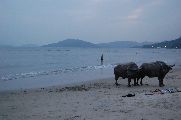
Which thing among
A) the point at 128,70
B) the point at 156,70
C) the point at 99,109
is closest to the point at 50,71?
the point at 128,70

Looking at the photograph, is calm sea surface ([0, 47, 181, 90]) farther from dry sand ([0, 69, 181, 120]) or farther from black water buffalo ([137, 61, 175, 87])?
dry sand ([0, 69, 181, 120])

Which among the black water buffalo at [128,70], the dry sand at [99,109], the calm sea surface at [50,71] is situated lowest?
the calm sea surface at [50,71]

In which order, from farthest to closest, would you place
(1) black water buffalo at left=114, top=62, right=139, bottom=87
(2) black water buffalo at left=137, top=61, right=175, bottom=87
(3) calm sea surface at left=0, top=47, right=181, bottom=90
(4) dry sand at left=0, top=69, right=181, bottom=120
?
(3) calm sea surface at left=0, top=47, right=181, bottom=90, (1) black water buffalo at left=114, top=62, right=139, bottom=87, (2) black water buffalo at left=137, top=61, right=175, bottom=87, (4) dry sand at left=0, top=69, right=181, bottom=120

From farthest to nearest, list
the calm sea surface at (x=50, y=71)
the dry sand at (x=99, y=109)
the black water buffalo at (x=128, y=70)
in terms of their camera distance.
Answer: the calm sea surface at (x=50, y=71), the black water buffalo at (x=128, y=70), the dry sand at (x=99, y=109)

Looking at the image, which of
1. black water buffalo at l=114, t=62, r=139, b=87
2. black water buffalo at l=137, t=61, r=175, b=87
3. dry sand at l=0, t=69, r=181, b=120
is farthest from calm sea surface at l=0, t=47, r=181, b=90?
dry sand at l=0, t=69, r=181, b=120

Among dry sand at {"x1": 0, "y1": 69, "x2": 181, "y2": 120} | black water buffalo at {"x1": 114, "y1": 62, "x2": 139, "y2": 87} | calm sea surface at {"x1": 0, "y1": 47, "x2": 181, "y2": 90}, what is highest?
black water buffalo at {"x1": 114, "y1": 62, "x2": 139, "y2": 87}

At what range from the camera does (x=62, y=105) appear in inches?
559

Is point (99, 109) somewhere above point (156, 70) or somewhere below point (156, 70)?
below

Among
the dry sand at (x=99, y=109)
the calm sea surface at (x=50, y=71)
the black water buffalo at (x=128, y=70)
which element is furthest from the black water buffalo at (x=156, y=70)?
the calm sea surface at (x=50, y=71)

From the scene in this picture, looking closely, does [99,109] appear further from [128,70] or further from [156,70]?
[156,70]

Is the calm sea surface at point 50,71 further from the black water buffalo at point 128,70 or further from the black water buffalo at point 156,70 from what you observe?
the black water buffalo at point 156,70

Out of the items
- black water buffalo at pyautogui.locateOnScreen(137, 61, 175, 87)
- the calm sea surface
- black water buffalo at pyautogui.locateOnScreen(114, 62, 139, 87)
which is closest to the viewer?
black water buffalo at pyautogui.locateOnScreen(137, 61, 175, 87)

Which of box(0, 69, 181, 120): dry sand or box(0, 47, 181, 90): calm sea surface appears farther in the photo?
box(0, 47, 181, 90): calm sea surface

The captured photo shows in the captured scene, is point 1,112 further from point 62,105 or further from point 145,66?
point 145,66
